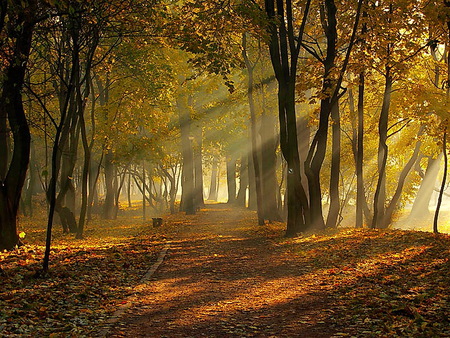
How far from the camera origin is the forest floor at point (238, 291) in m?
6.50

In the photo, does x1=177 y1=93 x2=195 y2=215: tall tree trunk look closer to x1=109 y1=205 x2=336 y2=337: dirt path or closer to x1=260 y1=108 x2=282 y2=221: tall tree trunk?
x1=260 y1=108 x2=282 y2=221: tall tree trunk

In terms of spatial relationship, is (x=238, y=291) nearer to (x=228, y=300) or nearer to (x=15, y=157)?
(x=228, y=300)

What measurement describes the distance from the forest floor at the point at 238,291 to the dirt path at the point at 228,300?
0.06ft

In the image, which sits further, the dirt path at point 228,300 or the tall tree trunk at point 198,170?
the tall tree trunk at point 198,170

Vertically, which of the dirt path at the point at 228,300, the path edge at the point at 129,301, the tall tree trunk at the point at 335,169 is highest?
the tall tree trunk at the point at 335,169

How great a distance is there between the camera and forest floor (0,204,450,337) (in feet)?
21.3

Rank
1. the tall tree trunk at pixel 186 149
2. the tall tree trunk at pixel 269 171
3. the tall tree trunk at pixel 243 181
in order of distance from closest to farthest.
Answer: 1. the tall tree trunk at pixel 269 171
2. the tall tree trunk at pixel 186 149
3. the tall tree trunk at pixel 243 181

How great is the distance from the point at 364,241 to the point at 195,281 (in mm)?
6213

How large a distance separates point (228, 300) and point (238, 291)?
72 cm

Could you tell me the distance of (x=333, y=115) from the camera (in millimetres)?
18359

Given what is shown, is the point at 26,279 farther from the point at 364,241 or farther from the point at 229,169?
the point at 229,169

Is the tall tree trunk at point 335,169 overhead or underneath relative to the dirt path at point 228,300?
overhead

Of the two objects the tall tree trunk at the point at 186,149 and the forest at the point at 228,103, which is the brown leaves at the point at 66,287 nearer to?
the forest at the point at 228,103

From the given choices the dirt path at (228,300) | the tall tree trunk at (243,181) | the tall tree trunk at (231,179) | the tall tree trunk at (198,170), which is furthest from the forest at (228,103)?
the tall tree trunk at (231,179)
